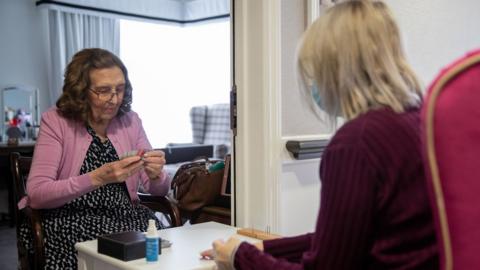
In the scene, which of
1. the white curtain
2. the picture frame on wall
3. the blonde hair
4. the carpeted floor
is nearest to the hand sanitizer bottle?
the blonde hair

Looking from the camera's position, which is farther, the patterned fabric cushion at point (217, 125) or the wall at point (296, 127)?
the patterned fabric cushion at point (217, 125)

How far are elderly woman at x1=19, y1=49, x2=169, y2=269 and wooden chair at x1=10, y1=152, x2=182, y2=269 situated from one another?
0.04 m

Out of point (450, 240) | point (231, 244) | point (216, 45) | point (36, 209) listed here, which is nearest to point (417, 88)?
point (450, 240)

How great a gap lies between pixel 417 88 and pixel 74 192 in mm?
1159

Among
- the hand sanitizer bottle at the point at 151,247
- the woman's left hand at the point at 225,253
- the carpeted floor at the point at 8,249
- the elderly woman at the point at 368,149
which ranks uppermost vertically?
the elderly woman at the point at 368,149

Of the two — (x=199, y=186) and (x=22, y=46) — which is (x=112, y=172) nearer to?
(x=199, y=186)

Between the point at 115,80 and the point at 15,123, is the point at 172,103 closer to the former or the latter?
the point at 15,123

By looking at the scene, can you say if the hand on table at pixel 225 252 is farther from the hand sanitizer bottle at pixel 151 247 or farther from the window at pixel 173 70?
the window at pixel 173 70

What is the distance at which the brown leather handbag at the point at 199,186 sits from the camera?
6.89 ft

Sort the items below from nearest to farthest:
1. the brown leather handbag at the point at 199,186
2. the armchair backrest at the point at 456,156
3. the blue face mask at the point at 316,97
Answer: the armchair backrest at the point at 456,156 < the blue face mask at the point at 316,97 < the brown leather handbag at the point at 199,186

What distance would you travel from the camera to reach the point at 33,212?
1734 millimetres

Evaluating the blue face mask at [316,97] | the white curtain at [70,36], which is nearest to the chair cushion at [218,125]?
the white curtain at [70,36]

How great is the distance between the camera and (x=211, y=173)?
6.93ft

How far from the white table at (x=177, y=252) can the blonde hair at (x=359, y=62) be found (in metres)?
0.62
